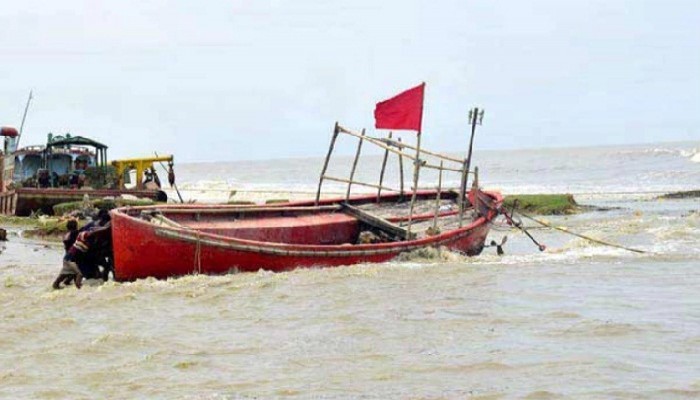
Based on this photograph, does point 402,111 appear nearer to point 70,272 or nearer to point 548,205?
point 70,272

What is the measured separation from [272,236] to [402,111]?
10.7 ft

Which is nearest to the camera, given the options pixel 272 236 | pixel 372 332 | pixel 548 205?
pixel 372 332

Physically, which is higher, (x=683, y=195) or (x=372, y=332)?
(x=683, y=195)

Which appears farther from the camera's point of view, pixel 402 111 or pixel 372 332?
pixel 402 111

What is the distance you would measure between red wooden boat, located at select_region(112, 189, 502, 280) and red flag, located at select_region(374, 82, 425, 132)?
6.20 feet

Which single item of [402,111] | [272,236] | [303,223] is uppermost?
[402,111]

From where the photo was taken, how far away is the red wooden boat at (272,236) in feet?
45.2

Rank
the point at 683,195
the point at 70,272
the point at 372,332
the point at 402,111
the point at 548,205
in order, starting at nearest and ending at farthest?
the point at 372,332 → the point at 70,272 → the point at 402,111 → the point at 548,205 → the point at 683,195

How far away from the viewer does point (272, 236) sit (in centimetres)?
1622

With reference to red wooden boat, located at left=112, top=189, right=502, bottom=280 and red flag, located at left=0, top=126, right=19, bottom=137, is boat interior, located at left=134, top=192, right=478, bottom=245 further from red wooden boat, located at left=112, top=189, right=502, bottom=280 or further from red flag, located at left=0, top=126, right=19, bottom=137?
red flag, located at left=0, top=126, right=19, bottom=137

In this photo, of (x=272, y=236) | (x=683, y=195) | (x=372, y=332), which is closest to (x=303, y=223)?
(x=272, y=236)

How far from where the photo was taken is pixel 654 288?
42.9 ft

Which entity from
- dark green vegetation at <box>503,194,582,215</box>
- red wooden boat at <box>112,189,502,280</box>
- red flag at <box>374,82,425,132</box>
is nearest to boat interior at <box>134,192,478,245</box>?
red wooden boat at <box>112,189,502,280</box>

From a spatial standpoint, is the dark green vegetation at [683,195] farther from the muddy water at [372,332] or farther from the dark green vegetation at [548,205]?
the muddy water at [372,332]
